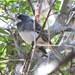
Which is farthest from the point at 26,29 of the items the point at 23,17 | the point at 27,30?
the point at 23,17

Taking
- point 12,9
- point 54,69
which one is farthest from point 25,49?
point 54,69

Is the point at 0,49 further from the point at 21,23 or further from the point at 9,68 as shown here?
the point at 21,23

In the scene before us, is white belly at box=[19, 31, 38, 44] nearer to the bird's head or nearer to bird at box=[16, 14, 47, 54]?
bird at box=[16, 14, 47, 54]

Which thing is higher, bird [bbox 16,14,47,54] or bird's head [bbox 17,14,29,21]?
bird's head [bbox 17,14,29,21]

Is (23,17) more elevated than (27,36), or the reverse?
(23,17)

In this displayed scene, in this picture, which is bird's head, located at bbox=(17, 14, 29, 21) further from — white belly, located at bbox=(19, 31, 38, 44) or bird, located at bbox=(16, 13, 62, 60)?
white belly, located at bbox=(19, 31, 38, 44)

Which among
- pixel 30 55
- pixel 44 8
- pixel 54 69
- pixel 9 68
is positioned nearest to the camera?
pixel 54 69

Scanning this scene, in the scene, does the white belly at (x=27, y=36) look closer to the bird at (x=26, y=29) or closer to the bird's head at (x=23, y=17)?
the bird at (x=26, y=29)

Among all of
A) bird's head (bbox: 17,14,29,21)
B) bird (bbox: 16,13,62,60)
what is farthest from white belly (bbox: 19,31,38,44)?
bird's head (bbox: 17,14,29,21)

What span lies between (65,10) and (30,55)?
21.5 inches

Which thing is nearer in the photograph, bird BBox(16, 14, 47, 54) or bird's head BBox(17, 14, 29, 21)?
bird BBox(16, 14, 47, 54)

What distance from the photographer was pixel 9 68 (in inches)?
55.9

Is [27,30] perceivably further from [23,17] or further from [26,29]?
[23,17]

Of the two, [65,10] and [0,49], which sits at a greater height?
[65,10]
